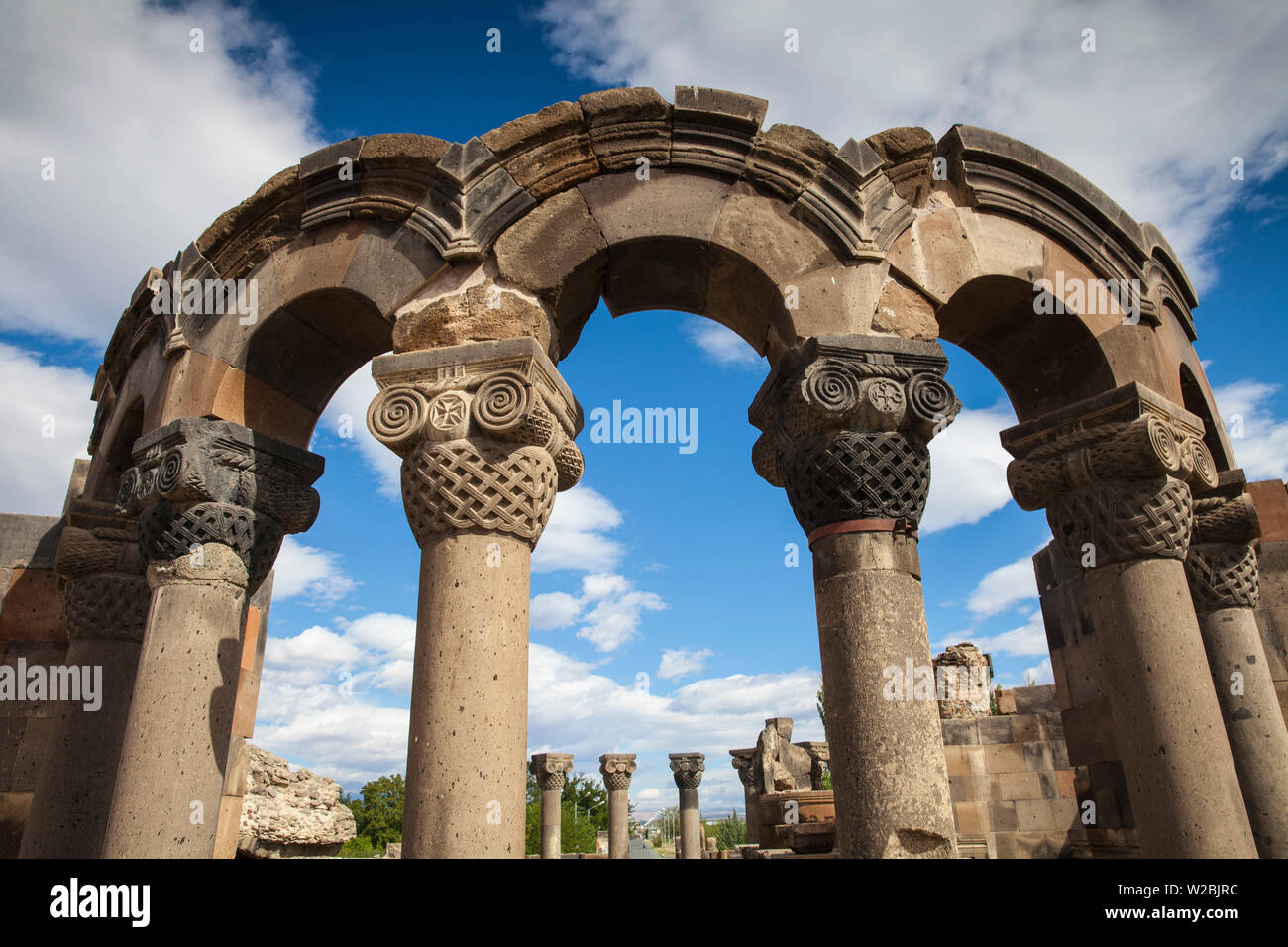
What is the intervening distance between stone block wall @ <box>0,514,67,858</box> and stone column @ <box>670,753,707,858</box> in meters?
12.6

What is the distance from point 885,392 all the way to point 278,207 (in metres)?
3.97

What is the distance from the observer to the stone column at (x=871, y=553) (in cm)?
343

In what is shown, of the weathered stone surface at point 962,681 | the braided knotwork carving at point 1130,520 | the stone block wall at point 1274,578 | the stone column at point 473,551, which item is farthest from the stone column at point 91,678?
the stone block wall at point 1274,578

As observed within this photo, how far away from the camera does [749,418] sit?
4.79m

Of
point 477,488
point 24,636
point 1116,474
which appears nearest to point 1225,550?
point 1116,474

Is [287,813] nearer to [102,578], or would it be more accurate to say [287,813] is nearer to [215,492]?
[102,578]

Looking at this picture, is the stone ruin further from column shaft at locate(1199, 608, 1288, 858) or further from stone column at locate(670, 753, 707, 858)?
stone column at locate(670, 753, 707, 858)

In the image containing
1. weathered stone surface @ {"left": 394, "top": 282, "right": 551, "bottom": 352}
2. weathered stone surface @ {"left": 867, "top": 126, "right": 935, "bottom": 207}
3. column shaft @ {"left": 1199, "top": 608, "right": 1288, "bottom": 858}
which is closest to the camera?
weathered stone surface @ {"left": 394, "top": 282, "right": 551, "bottom": 352}

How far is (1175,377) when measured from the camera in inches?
209

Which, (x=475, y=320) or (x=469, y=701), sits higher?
(x=475, y=320)

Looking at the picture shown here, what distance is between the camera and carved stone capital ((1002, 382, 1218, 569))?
182 inches

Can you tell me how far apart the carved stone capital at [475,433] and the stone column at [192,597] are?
4.39 feet

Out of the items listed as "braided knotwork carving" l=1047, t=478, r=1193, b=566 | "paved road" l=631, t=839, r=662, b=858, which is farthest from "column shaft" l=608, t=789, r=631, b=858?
"braided knotwork carving" l=1047, t=478, r=1193, b=566

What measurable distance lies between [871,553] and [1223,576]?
3242mm
